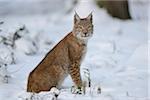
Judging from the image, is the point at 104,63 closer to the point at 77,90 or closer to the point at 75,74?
the point at 75,74

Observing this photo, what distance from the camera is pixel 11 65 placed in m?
7.40

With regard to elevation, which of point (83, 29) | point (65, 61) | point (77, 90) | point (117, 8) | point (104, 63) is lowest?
point (77, 90)

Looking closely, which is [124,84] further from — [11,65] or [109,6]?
[109,6]

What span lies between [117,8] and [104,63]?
5.41 metres

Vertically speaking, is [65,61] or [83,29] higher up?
[83,29]

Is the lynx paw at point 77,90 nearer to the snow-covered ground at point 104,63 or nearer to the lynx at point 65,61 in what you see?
the snow-covered ground at point 104,63

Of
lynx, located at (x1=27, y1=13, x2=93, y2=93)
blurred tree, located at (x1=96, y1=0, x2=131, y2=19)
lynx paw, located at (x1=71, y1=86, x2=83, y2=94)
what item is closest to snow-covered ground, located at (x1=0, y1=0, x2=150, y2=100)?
lynx paw, located at (x1=71, y1=86, x2=83, y2=94)

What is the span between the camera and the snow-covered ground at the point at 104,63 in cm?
604

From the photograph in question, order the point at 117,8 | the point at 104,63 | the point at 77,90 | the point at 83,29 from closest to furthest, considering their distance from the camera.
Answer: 1. the point at 77,90
2. the point at 83,29
3. the point at 104,63
4. the point at 117,8

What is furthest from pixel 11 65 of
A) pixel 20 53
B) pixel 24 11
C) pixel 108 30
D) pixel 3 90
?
pixel 24 11

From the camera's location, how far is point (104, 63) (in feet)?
25.9

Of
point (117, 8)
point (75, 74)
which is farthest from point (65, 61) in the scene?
point (117, 8)

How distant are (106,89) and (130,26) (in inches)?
262

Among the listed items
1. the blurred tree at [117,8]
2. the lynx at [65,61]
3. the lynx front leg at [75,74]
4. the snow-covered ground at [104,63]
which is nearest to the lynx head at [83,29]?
the lynx at [65,61]
